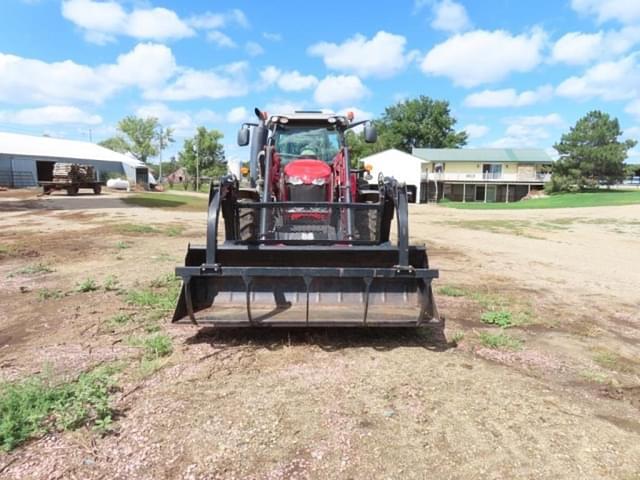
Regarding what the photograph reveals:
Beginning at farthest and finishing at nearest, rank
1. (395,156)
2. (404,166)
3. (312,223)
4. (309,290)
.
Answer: (395,156)
(404,166)
(312,223)
(309,290)

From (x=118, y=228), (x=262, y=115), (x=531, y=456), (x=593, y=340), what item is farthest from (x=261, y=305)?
(x=118, y=228)

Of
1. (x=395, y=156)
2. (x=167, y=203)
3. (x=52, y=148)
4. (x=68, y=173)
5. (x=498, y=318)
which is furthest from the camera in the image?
(x=395, y=156)

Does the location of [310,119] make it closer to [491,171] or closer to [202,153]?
[491,171]

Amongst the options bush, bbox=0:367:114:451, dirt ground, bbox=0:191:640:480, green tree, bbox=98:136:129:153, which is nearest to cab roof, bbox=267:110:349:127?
dirt ground, bbox=0:191:640:480

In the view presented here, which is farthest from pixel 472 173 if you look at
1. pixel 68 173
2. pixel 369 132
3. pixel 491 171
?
pixel 369 132

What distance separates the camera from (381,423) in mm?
2941

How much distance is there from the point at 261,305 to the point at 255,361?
59cm

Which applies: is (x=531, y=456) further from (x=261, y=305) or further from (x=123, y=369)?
(x=123, y=369)

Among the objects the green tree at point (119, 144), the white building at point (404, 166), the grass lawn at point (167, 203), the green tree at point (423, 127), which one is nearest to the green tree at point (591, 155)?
the white building at point (404, 166)

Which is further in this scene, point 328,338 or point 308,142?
point 308,142

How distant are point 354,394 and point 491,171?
2101 inches

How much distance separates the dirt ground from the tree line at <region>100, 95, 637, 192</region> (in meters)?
38.7

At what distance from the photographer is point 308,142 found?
22.7 feet

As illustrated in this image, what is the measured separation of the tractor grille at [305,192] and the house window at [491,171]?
5028cm
